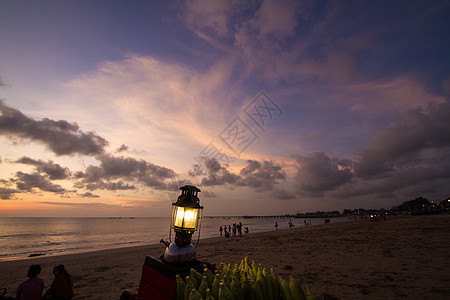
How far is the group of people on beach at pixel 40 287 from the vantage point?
427 centimetres

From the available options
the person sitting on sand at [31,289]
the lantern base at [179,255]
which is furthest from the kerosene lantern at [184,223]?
the person sitting on sand at [31,289]

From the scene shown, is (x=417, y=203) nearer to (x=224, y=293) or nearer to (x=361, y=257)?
(x=361, y=257)

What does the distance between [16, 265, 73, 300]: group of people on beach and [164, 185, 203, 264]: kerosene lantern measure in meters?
3.30

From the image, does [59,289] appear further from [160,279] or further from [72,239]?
[72,239]

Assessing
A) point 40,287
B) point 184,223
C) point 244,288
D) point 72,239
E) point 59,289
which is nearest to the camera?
point 244,288

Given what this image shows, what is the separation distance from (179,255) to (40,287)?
3.93 m

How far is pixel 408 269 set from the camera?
7.64m

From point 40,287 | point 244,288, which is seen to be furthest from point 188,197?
point 40,287

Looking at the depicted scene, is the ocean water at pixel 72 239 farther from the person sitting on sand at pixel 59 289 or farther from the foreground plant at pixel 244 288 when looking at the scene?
the foreground plant at pixel 244 288

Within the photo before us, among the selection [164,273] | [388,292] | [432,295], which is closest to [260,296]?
[164,273]

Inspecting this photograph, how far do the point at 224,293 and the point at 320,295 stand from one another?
5.57 m

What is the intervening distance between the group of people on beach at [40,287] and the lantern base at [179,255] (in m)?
3.29

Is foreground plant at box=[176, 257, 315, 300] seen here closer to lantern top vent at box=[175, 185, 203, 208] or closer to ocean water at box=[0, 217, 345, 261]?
lantern top vent at box=[175, 185, 203, 208]

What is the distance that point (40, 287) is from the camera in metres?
4.44
